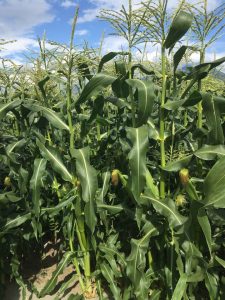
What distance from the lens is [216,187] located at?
9.02ft

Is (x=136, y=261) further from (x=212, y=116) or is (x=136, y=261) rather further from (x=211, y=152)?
(x=212, y=116)

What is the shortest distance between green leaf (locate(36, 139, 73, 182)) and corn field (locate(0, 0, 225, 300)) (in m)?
0.01

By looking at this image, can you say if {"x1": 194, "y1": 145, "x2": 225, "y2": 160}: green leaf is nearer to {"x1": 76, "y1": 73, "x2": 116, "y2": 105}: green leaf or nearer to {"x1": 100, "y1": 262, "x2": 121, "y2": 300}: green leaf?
{"x1": 76, "y1": 73, "x2": 116, "y2": 105}: green leaf

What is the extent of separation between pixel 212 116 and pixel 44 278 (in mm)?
3152

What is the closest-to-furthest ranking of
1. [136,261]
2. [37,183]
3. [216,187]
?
[216,187], [136,261], [37,183]

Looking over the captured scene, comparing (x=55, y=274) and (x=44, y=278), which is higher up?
(x=55, y=274)

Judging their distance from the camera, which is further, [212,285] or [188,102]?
[212,285]

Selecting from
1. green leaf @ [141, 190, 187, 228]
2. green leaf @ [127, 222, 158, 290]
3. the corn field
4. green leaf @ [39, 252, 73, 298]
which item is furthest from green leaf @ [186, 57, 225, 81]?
green leaf @ [39, 252, 73, 298]

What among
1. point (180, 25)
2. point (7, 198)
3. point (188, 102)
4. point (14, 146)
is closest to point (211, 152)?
point (188, 102)

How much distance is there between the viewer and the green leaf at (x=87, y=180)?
3.30 meters

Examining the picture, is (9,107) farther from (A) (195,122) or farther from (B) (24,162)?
(A) (195,122)

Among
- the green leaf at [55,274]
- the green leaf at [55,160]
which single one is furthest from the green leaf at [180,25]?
the green leaf at [55,274]

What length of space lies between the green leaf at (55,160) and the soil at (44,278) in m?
1.28

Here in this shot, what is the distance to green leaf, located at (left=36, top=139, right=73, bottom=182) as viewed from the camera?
3682mm
